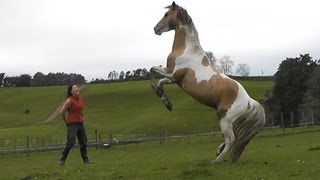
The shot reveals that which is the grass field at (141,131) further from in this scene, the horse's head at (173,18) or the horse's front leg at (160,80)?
the horse's head at (173,18)

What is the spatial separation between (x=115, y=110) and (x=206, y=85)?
4187 inches

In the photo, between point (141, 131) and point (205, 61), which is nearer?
point (205, 61)

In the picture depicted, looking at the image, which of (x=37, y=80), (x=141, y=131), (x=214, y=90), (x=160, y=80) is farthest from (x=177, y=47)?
(x=37, y=80)

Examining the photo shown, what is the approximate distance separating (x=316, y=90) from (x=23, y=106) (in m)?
81.8

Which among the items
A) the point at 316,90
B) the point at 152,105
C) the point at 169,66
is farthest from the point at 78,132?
the point at 152,105

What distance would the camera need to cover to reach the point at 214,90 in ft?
44.1

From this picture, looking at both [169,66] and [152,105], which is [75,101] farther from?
[152,105]

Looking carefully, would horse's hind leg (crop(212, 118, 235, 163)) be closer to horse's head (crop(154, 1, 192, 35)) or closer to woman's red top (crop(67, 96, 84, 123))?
horse's head (crop(154, 1, 192, 35))

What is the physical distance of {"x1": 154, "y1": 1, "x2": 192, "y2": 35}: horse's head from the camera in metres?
14.4

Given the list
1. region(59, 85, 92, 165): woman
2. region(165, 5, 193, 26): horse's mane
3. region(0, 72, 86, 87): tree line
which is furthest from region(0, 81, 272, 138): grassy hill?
region(165, 5, 193, 26): horse's mane

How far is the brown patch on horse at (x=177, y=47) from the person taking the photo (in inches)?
552

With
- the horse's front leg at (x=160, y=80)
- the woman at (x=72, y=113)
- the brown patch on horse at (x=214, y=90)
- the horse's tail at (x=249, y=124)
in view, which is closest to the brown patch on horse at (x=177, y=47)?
the horse's front leg at (x=160, y=80)

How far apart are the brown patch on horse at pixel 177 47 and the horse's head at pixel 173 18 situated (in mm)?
216

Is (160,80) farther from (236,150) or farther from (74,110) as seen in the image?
(74,110)
